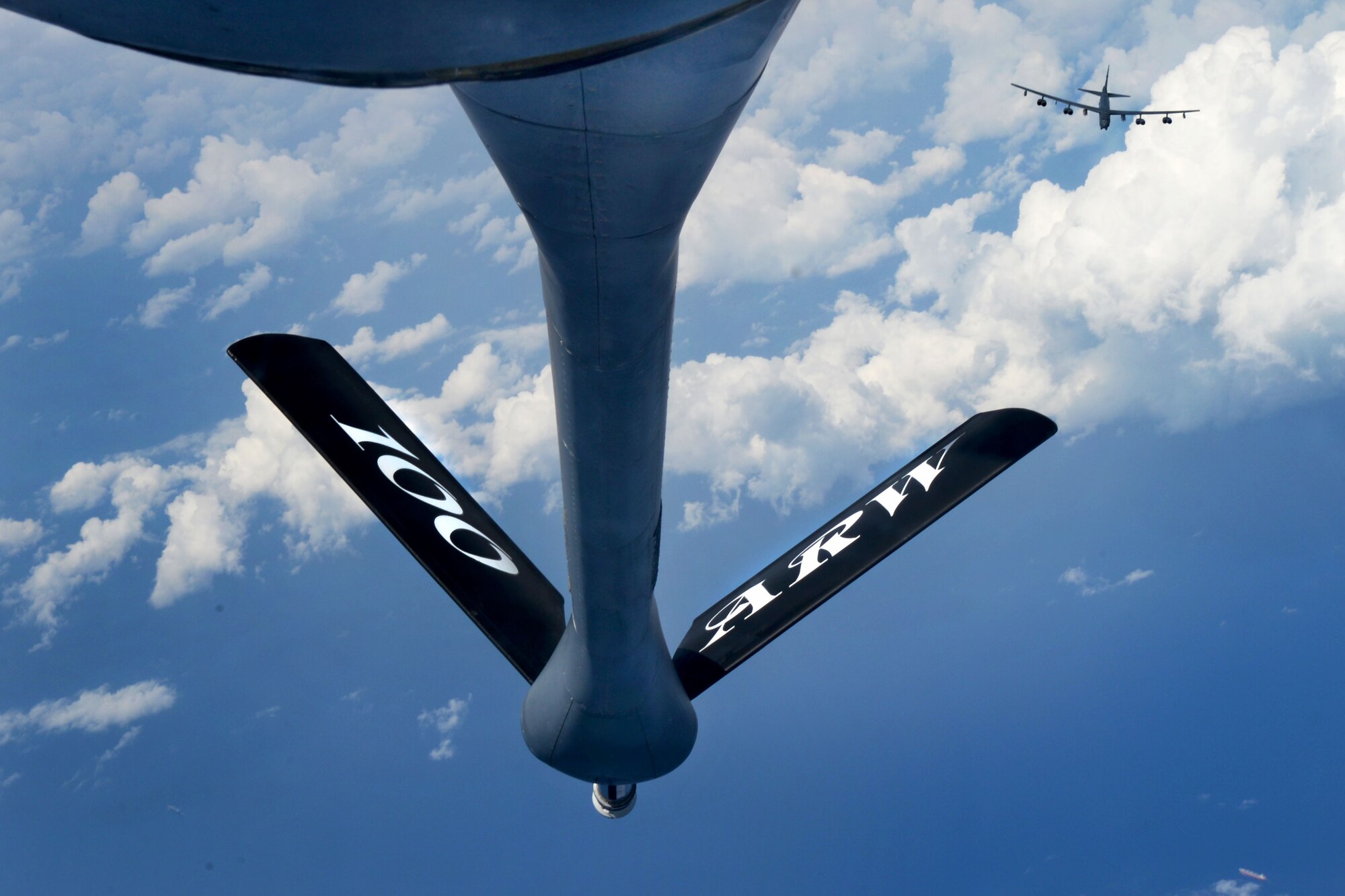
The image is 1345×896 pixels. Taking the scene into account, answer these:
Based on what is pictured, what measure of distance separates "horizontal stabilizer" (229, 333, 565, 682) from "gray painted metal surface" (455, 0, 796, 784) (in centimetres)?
99

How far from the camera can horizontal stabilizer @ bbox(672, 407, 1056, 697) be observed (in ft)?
41.3

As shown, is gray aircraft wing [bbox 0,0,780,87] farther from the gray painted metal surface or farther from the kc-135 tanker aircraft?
the gray painted metal surface

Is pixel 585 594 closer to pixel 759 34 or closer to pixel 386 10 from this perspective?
pixel 759 34

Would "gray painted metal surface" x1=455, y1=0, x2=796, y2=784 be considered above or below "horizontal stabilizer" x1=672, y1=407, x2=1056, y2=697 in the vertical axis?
below

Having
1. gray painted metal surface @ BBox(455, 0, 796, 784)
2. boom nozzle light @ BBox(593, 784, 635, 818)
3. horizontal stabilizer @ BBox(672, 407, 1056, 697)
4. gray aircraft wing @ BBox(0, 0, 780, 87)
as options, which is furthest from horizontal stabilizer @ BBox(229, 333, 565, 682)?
gray aircraft wing @ BBox(0, 0, 780, 87)

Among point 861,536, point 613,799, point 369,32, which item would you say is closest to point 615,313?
point 369,32

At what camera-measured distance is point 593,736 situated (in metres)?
11.8

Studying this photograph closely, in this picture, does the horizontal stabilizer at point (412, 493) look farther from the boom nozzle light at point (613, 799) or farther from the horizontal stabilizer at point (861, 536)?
the horizontal stabilizer at point (861, 536)

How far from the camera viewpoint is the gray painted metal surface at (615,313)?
4438 mm

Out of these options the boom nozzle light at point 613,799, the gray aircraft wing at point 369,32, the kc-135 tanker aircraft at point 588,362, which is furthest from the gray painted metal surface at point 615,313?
the gray aircraft wing at point 369,32

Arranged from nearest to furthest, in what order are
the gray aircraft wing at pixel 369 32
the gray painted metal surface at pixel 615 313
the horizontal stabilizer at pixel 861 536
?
the gray aircraft wing at pixel 369 32, the gray painted metal surface at pixel 615 313, the horizontal stabilizer at pixel 861 536

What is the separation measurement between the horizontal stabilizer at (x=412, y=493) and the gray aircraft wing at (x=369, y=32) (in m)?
9.89

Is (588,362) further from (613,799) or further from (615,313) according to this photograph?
(613,799)

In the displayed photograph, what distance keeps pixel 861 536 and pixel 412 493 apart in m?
5.72
